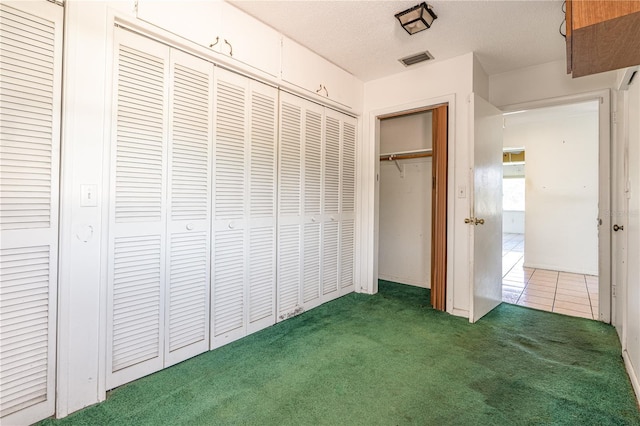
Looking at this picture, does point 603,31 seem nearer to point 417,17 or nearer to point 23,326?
point 417,17

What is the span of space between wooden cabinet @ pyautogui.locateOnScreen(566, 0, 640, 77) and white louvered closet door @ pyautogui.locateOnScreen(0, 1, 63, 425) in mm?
2106

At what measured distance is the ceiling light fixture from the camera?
2.21 metres

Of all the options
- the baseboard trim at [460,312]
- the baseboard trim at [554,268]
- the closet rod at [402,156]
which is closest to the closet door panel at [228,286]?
the baseboard trim at [460,312]

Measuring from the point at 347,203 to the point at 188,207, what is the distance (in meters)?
1.89

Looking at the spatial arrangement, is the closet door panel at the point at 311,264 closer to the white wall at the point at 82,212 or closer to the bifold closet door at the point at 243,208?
the bifold closet door at the point at 243,208

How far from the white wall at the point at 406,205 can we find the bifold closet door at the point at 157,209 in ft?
8.76

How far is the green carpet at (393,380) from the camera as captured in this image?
1.54m

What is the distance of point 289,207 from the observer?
2787 millimetres

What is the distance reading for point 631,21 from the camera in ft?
2.24

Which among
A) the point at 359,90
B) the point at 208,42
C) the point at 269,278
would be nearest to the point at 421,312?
the point at 269,278

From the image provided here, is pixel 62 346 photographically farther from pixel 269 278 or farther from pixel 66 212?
pixel 269 278

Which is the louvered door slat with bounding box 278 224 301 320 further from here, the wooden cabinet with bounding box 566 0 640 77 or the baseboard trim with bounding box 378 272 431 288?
the wooden cabinet with bounding box 566 0 640 77

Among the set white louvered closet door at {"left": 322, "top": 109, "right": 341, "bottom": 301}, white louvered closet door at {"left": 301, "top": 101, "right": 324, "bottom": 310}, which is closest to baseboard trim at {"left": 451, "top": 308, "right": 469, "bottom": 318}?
white louvered closet door at {"left": 322, "top": 109, "right": 341, "bottom": 301}

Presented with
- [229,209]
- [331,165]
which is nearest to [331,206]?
[331,165]
